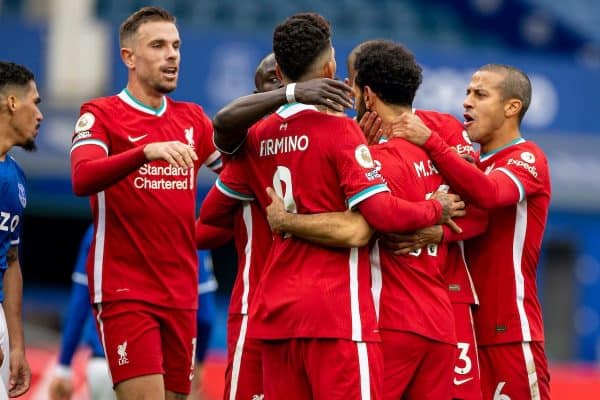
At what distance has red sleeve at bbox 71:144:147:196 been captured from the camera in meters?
6.07

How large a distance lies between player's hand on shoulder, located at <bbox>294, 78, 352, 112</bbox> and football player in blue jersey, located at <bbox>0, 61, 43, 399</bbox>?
1.76 m

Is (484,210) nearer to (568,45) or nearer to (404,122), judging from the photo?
(404,122)

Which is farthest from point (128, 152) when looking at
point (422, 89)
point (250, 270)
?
point (422, 89)

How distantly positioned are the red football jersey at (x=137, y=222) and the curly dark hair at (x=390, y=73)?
133 centimetres

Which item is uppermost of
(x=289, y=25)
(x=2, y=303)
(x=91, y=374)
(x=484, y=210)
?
(x=289, y=25)

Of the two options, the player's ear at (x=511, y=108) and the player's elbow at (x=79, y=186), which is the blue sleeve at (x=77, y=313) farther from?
the player's ear at (x=511, y=108)

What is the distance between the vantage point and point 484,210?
6.32 m

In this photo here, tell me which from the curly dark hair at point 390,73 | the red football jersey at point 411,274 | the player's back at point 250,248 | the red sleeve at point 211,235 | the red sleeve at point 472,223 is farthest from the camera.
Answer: the red sleeve at point 211,235

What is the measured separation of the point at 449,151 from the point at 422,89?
1024 cm

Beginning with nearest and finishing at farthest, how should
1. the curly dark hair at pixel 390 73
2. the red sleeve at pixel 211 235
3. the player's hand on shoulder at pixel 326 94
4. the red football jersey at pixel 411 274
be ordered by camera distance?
the player's hand on shoulder at pixel 326 94 → the red football jersey at pixel 411 274 → the curly dark hair at pixel 390 73 → the red sleeve at pixel 211 235

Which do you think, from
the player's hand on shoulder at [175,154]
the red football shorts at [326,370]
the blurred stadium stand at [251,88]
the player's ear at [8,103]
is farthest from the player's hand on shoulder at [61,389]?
the blurred stadium stand at [251,88]

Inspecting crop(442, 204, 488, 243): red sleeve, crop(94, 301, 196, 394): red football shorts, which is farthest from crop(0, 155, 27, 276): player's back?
crop(442, 204, 488, 243): red sleeve

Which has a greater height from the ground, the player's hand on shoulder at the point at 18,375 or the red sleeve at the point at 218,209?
the red sleeve at the point at 218,209

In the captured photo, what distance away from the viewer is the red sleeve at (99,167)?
6.07 metres
